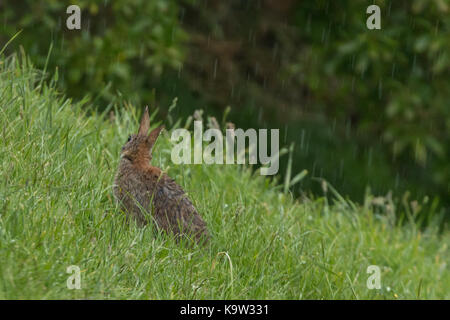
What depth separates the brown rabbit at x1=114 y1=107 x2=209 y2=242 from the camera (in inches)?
159

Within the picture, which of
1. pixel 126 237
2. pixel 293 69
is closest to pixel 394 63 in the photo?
pixel 293 69

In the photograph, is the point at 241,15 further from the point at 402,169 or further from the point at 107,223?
the point at 107,223

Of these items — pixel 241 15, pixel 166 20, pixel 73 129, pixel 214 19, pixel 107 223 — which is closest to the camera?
pixel 107 223

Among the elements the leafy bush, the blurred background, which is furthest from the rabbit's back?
the leafy bush

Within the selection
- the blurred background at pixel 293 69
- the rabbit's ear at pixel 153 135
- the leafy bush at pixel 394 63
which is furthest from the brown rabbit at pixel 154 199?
the leafy bush at pixel 394 63

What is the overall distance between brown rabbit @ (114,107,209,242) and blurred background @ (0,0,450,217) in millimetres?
2125

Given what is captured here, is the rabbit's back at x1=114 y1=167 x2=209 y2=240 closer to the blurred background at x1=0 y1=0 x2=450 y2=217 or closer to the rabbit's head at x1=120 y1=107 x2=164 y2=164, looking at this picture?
the rabbit's head at x1=120 y1=107 x2=164 y2=164

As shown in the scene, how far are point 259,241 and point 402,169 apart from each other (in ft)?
22.8

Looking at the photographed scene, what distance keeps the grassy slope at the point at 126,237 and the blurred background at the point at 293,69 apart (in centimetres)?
120

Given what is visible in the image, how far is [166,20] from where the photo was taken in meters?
7.80

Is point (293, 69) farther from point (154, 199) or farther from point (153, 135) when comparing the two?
point (154, 199)

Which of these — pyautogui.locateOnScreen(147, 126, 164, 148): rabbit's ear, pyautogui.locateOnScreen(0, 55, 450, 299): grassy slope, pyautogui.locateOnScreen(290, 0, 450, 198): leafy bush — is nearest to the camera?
pyautogui.locateOnScreen(0, 55, 450, 299): grassy slope

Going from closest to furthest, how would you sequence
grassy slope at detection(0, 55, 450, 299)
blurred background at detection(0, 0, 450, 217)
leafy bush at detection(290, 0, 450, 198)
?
1. grassy slope at detection(0, 55, 450, 299)
2. blurred background at detection(0, 0, 450, 217)
3. leafy bush at detection(290, 0, 450, 198)
